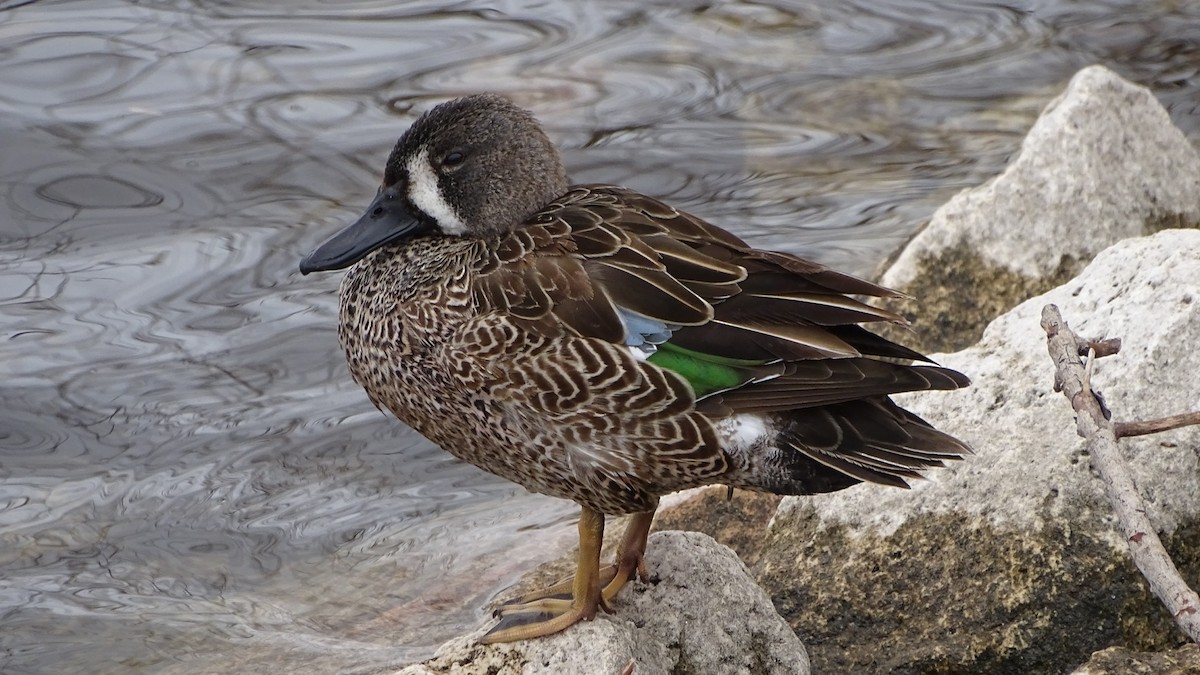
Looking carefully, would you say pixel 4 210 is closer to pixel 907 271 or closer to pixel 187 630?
pixel 187 630

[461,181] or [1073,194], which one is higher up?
[461,181]

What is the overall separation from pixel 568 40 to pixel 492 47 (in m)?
0.58

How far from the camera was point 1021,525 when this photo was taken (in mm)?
4660

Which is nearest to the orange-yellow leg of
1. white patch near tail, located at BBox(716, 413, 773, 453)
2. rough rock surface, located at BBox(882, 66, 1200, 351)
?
white patch near tail, located at BBox(716, 413, 773, 453)

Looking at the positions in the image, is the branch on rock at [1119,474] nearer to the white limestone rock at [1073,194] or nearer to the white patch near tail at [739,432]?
the white patch near tail at [739,432]

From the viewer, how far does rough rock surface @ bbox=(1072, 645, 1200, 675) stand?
13.2ft

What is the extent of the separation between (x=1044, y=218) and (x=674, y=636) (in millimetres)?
3095

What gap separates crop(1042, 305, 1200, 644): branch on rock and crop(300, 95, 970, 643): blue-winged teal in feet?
1.14

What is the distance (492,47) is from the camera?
422 inches

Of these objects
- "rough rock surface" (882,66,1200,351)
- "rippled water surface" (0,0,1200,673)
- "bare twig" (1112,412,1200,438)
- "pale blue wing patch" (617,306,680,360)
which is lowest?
"rippled water surface" (0,0,1200,673)

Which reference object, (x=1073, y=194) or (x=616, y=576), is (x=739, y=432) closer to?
(x=616, y=576)

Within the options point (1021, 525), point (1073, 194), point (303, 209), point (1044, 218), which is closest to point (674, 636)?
point (1021, 525)

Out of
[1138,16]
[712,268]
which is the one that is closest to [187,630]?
[712,268]

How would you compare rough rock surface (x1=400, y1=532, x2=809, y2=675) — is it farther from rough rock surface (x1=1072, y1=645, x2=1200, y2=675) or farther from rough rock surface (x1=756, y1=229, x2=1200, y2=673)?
rough rock surface (x1=1072, y1=645, x2=1200, y2=675)
